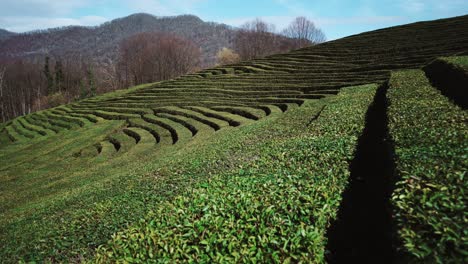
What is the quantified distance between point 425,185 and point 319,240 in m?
2.02

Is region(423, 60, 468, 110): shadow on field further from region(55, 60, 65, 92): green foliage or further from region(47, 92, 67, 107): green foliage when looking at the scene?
region(55, 60, 65, 92): green foliage

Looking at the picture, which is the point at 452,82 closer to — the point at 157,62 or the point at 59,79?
the point at 157,62

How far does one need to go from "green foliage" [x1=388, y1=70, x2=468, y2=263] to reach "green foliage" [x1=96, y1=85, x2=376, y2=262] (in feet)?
4.51

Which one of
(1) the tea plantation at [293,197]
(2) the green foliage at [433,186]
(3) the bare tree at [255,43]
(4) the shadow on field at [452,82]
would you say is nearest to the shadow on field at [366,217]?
(1) the tea plantation at [293,197]

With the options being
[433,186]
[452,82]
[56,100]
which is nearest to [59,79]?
[56,100]

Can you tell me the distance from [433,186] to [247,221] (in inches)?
121

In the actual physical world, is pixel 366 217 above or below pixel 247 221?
below

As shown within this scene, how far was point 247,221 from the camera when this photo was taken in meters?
5.50

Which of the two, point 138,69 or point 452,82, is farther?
point 138,69

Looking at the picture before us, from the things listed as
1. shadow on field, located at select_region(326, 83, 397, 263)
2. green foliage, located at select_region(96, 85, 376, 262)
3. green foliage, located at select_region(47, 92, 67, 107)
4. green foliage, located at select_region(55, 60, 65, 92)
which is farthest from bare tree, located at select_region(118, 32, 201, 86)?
green foliage, located at select_region(96, 85, 376, 262)

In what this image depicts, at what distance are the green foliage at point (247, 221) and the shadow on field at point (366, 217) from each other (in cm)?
73

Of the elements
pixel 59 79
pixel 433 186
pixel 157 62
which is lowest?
pixel 59 79

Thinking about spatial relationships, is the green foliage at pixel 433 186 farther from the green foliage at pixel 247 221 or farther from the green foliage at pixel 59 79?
the green foliage at pixel 59 79

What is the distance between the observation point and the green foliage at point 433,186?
3877mm
